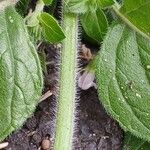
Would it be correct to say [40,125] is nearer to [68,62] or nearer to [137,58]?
[68,62]

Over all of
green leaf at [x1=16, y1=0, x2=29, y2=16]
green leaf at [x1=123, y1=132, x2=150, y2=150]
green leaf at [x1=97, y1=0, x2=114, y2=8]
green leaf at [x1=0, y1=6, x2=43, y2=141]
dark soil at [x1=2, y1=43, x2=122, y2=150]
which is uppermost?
green leaf at [x1=97, y1=0, x2=114, y2=8]

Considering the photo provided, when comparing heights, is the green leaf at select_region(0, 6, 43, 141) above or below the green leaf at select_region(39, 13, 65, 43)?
below

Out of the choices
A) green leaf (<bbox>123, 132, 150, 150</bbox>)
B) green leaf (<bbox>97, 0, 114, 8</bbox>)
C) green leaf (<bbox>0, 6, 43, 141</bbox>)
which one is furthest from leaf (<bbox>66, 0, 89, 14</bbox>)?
green leaf (<bbox>123, 132, 150, 150</bbox>)

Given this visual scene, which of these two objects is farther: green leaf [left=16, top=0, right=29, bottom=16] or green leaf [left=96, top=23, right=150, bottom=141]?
green leaf [left=16, top=0, right=29, bottom=16]

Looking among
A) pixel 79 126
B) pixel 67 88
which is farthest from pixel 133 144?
pixel 67 88

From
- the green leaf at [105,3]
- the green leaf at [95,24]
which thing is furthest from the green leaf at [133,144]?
the green leaf at [105,3]

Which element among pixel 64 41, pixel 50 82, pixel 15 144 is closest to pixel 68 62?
pixel 64 41

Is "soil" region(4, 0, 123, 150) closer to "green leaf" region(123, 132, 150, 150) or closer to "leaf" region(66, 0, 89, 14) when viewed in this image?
"green leaf" region(123, 132, 150, 150)
